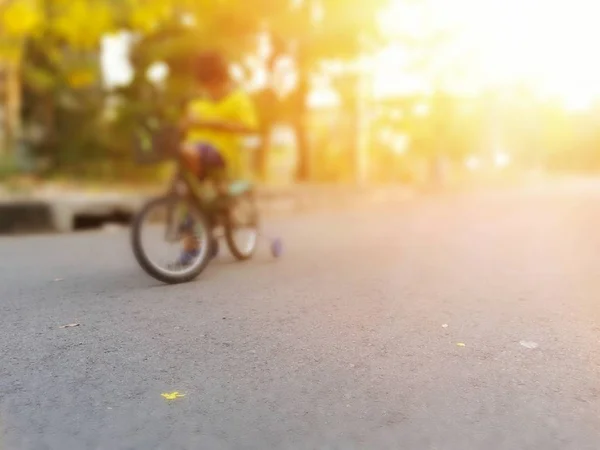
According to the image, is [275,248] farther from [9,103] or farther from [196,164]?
[9,103]

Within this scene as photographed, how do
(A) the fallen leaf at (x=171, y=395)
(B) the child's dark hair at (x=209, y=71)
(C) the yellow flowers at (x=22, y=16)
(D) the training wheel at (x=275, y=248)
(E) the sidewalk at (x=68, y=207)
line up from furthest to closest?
(C) the yellow flowers at (x=22, y=16) → (E) the sidewalk at (x=68, y=207) → (D) the training wheel at (x=275, y=248) → (B) the child's dark hair at (x=209, y=71) → (A) the fallen leaf at (x=171, y=395)

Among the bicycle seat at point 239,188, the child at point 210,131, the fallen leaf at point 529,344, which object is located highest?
the child at point 210,131

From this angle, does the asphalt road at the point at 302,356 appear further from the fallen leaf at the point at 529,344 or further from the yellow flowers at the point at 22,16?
the yellow flowers at the point at 22,16

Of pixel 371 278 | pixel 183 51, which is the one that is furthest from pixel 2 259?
pixel 183 51

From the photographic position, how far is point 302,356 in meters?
3.78

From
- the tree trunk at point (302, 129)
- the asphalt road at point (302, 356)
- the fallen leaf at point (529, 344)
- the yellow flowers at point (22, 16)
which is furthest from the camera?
the tree trunk at point (302, 129)

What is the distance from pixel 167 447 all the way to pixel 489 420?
1268 millimetres

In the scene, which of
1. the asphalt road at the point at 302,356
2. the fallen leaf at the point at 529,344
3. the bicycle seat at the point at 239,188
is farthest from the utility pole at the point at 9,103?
the fallen leaf at the point at 529,344

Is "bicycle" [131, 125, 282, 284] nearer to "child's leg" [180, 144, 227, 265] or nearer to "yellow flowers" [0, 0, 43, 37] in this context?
"child's leg" [180, 144, 227, 265]

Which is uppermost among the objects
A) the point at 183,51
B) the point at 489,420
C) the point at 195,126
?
the point at 183,51

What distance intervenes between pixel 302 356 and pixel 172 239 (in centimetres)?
252

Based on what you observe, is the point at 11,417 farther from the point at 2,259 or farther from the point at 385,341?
the point at 2,259

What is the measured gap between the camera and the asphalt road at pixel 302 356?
9.25ft

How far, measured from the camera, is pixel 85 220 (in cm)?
1109
